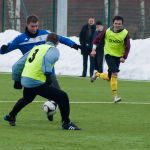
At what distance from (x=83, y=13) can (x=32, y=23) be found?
81.5 feet

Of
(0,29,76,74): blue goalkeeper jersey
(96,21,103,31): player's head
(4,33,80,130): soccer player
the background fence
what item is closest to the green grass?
(4,33,80,130): soccer player

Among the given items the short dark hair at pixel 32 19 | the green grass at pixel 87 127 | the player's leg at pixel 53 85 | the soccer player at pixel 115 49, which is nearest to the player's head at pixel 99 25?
the green grass at pixel 87 127

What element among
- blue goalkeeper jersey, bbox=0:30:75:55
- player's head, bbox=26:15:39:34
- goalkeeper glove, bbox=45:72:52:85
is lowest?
goalkeeper glove, bbox=45:72:52:85

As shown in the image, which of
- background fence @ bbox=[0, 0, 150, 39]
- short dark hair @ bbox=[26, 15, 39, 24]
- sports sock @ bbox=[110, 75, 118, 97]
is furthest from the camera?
background fence @ bbox=[0, 0, 150, 39]

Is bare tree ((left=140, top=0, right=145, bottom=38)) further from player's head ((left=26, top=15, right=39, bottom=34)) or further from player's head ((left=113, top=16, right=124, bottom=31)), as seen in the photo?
player's head ((left=26, top=15, right=39, bottom=34))

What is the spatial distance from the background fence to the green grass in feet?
50.4

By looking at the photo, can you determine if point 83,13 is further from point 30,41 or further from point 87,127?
point 87,127

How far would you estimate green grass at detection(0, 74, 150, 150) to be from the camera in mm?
11609

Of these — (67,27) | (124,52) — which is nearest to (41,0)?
(67,27)

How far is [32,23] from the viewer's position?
1455 cm

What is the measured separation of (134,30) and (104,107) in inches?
821

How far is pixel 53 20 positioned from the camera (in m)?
38.0

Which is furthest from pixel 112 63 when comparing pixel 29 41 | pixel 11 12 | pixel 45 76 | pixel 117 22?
pixel 11 12

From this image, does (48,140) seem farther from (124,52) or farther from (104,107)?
(124,52)
